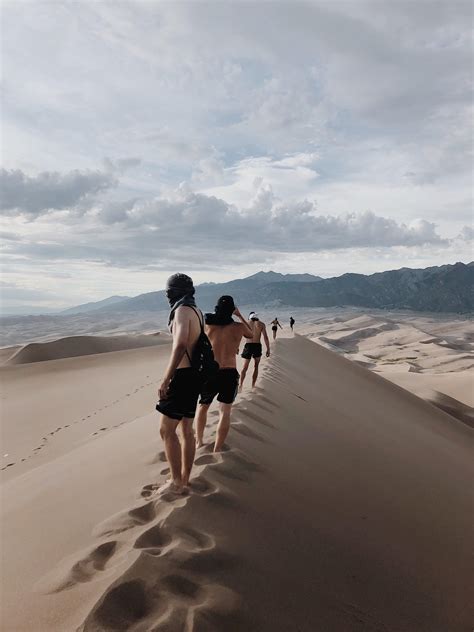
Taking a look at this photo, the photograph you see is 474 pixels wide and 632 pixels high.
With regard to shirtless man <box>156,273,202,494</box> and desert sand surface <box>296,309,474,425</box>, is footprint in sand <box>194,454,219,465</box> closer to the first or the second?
shirtless man <box>156,273,202,494</box>

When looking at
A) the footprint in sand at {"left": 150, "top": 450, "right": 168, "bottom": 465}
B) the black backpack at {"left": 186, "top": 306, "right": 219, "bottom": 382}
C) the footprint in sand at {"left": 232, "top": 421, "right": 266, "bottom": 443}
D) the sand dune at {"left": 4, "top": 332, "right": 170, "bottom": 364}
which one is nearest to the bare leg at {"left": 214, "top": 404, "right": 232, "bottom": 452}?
the footprint in sand at {"left": 150, "top": 450, "right": 168, "bottom": 465}

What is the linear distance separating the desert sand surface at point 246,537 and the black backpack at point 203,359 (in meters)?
0.87

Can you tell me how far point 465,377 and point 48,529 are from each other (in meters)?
25.5

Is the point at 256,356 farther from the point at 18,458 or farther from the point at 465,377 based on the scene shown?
the point at 465,377

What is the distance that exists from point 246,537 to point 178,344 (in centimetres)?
137

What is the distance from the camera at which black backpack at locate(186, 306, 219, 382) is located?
12.2 feet

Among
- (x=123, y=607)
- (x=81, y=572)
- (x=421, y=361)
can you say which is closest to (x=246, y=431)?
(x=81, y=572)

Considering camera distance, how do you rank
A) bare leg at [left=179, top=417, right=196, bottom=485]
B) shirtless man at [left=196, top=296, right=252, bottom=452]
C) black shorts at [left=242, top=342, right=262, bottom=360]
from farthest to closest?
black shorts at [left=242, top=342, right=262, bottom=360] < shirtless man at [left=196, top=296, right=252, bottom=452] < bare leg at [left=179, top=417, right=196, bottom=485]

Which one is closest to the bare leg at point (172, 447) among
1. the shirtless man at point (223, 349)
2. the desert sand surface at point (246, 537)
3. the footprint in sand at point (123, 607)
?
the desert sand surface at point (246, 537)

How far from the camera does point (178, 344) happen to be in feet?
11.6

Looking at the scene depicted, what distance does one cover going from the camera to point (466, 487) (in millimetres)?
6453

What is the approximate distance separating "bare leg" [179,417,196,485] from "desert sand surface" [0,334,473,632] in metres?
0.13

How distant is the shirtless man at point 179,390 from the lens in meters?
3.60

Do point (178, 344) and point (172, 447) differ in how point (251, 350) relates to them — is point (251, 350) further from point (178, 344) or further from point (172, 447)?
point (178, 344)
